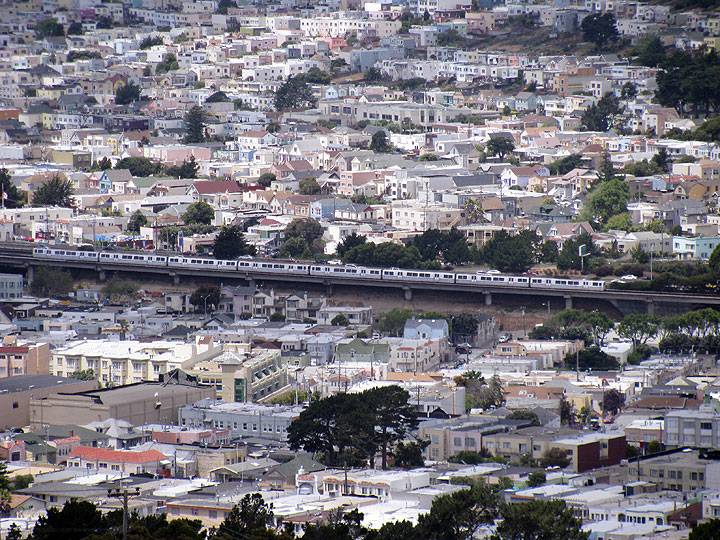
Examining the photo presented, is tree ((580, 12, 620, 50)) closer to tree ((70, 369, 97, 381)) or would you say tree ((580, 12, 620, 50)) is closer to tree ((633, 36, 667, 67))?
tree ((633, 36, 667, 67))

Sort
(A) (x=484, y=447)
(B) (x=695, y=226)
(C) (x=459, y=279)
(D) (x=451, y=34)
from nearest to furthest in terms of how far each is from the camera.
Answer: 1. (A) (x=484, y=447)
2. (C) (x=459, y=279)
3. (B) (x=695, y=226)
4. (D) (x=451, y=34)

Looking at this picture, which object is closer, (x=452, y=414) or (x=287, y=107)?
(x=452, y=414)

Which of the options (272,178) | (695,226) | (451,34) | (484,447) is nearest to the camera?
(484,447)

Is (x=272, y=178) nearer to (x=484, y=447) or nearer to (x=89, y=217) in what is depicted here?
(x=89, y=217)

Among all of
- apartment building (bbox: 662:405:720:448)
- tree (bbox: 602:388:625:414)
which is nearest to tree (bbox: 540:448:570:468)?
apartment building (bbox: 662:405:720:448)

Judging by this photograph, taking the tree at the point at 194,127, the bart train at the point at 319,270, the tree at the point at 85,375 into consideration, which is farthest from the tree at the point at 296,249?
the tree at the point at 194,127

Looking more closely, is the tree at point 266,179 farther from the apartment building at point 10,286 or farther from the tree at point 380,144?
the apartment building at point 10,286

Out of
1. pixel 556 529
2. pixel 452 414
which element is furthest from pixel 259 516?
pixel 452 414
